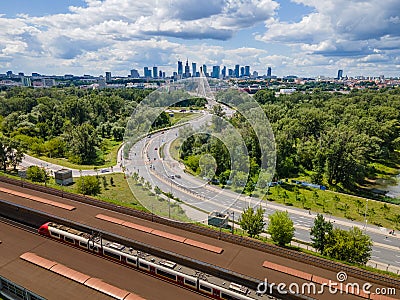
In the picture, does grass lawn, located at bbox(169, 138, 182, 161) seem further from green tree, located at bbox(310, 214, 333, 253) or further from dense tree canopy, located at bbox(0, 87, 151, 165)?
green tree, located at bbox(310, 214, 333, 253)

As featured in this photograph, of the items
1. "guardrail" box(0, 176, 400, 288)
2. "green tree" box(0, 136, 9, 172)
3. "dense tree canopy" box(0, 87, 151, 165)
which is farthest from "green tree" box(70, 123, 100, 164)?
"guardrail" box(0, 176, 400, 288)

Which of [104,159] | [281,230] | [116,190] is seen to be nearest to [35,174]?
[116,190]

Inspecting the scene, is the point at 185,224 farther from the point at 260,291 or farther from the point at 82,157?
the point at 82,157

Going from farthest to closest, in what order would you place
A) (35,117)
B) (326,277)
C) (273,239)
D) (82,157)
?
1. (35,117)
2. (82,157)
3. (273,239)
4. (326,277)

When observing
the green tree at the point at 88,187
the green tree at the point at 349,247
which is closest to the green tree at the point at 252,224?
the green tree at the point at 349,247

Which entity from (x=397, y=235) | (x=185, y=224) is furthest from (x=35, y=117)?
(x=397, y=235)

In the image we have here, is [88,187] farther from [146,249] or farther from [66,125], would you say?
[66,125]
